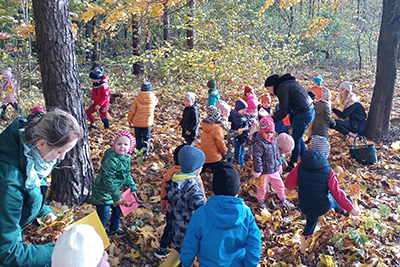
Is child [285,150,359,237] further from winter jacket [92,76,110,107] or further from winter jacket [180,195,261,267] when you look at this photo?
winter jacket [92,76,110,107]

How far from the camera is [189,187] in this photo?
11.0 feet

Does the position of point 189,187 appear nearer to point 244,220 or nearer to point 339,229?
point 244,220

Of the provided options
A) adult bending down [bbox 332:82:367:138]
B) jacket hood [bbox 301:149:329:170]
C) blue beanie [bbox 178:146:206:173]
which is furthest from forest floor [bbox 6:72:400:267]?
blue beanie [bbox 178:146:206:173]

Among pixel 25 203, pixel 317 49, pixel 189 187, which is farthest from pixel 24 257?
pixel 317 49

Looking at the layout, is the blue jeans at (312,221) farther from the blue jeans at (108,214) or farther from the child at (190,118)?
the child at (190,118)

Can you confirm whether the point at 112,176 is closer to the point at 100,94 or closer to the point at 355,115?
the point at 100,94

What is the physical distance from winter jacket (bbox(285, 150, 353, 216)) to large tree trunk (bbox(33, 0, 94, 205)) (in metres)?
3.15

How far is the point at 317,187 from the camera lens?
12.4 ft

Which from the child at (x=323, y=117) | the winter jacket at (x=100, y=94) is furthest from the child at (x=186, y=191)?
the winter jacket at (x=100, y=94)

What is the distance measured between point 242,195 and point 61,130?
12.9 ft

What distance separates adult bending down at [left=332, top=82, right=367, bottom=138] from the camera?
22.6 feet

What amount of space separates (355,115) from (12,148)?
7115 millimetres

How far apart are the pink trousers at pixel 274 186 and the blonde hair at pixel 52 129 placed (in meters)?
3.51

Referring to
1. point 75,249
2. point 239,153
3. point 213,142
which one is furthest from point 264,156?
point 75,249
